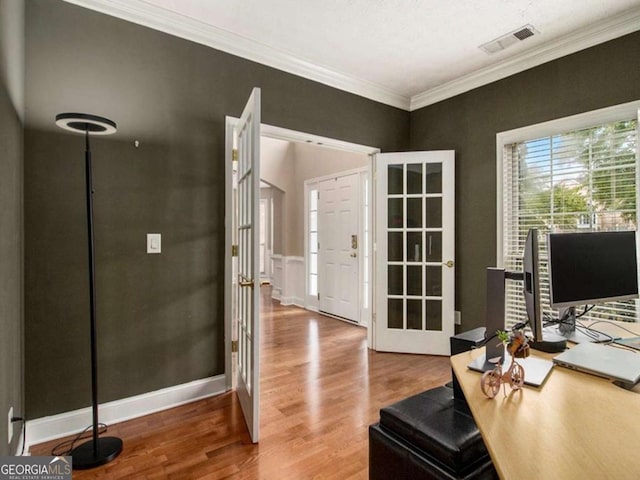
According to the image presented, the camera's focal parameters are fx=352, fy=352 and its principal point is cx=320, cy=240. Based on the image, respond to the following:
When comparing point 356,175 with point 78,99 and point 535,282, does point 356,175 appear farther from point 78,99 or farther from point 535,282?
point 535,282

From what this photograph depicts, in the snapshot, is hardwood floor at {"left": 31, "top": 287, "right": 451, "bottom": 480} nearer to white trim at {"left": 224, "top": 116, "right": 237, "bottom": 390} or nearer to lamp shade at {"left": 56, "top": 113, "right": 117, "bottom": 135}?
white trim at {"left": 224, "top": 116, "right": 237, "bottom": 390}

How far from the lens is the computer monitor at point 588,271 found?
1578 millimetres

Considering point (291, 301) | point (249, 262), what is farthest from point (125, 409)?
point (291, 301)

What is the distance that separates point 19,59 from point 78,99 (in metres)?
0.32

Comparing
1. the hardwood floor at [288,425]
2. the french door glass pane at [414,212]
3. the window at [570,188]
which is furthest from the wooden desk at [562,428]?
the french door glass pane at [414,212]

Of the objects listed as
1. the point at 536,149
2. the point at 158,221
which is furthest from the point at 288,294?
the point at 536,149

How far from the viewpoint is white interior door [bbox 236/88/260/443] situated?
2.02 m

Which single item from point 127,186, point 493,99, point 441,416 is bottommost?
A: point 441,416

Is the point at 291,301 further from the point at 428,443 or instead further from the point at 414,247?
the point at 428,443

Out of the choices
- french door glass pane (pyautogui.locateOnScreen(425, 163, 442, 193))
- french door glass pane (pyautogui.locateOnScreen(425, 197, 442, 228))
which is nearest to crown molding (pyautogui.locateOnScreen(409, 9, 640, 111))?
french door glass pane (pyautogui.locateOnScreen(425, 163, 442, 193))

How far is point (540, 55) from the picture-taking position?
288 cm

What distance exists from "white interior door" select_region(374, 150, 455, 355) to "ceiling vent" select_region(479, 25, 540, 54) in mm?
945

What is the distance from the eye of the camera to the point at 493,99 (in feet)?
10.6

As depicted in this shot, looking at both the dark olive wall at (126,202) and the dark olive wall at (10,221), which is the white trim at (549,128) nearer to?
the dark olive wall at (126,202)
